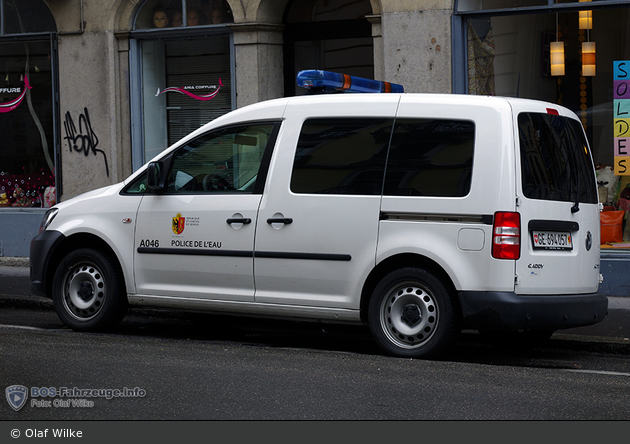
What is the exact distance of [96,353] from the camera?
654cm

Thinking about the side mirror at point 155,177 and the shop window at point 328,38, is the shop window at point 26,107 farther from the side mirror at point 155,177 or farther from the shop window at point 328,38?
the side mirror at point 155,177

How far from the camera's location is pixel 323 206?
6.77 meters

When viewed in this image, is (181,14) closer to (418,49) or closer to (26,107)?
(26,107)

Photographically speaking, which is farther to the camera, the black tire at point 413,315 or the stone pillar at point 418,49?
the stone pillar at point 418,49

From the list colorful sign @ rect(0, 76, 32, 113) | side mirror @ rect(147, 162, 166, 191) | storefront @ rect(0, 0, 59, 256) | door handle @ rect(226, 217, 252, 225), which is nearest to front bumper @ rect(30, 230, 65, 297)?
side mirror @ rect(147, 162, 166, 191)

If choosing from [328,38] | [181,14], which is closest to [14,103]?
[181,14]

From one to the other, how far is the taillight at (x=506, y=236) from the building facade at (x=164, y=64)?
5.30m

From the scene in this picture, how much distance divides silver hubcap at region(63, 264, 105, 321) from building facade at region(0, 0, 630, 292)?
17.1 ft

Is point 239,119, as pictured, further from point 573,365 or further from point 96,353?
point 573,365

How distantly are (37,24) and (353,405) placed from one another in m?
10.2

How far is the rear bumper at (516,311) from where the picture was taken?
622 cm

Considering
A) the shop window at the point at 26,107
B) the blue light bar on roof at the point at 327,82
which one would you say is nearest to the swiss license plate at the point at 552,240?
the blue light bar on roof at the point at 327,82

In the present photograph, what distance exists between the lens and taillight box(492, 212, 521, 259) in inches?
243

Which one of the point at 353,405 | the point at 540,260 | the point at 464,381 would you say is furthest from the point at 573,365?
the point at 353,405
